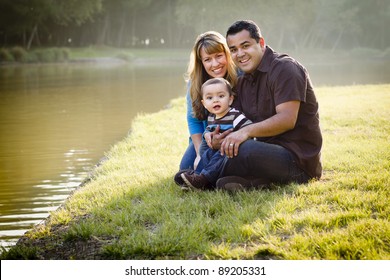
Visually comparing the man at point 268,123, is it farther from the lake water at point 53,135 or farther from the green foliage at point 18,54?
the green foliage at point 18,54

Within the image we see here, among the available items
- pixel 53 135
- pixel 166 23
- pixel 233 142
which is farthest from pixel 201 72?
pixel 166 23

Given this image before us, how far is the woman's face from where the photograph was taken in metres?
4.55

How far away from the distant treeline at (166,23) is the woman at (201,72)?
27.5m

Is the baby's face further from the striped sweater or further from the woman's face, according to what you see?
the woman's face

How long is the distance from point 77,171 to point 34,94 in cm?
996

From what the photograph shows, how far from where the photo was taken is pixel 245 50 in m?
4.16

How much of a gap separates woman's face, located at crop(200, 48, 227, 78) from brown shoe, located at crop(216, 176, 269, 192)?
0.98 meters

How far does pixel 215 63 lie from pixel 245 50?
45 cm

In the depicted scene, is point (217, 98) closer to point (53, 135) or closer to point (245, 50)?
point (245, 50)

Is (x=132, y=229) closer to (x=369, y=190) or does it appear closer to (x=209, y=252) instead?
(x=209, y=252)

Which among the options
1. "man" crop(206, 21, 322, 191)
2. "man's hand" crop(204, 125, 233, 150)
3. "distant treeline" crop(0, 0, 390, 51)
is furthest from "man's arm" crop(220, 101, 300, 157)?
"distant treeline" crop(0, 0, 390, 51)

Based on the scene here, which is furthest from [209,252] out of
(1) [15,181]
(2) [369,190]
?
(1) [15,181]

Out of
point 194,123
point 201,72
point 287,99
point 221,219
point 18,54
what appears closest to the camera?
point 221,219

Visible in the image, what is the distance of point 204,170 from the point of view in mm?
4273
